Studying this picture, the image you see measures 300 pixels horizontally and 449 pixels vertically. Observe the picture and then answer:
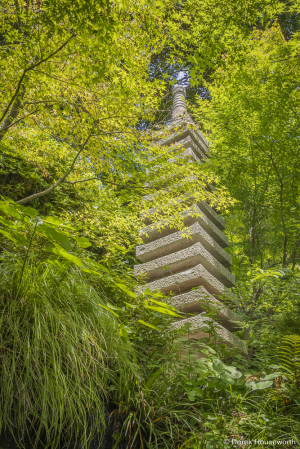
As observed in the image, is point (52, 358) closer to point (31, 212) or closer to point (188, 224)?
point (31, 212)

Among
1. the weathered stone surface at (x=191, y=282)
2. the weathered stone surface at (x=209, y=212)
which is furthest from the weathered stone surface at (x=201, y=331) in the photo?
the weathered stone surface at (x=209, y=212)

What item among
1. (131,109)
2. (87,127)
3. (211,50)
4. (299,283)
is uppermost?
(211,50)

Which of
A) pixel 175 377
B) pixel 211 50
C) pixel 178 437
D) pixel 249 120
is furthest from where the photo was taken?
pixel 249 120

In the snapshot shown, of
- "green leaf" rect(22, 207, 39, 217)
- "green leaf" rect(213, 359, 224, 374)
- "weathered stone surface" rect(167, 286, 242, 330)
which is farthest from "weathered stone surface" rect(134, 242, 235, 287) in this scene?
"green leaf" rect(22, 207, 39, 217)

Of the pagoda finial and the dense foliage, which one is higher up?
the pagoda finial

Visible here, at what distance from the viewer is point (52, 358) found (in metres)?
1.42

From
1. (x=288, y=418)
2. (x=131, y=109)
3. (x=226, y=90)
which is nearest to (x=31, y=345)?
(x=288, y=418)

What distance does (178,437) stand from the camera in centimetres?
157

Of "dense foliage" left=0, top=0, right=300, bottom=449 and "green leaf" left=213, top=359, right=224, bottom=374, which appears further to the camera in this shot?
"green leaf" left=213, top=359, right=224, bottom=374

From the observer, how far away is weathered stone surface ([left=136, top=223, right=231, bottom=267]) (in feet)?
12.2

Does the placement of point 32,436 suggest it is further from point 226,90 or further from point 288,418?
point 226,90

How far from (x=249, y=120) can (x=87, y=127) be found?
3.14 meters

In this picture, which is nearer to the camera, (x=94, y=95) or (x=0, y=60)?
(x=0, y=60)

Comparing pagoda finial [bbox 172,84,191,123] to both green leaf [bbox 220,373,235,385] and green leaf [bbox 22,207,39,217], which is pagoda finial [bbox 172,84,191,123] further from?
green leaf [bbox 220,373,235,385]
